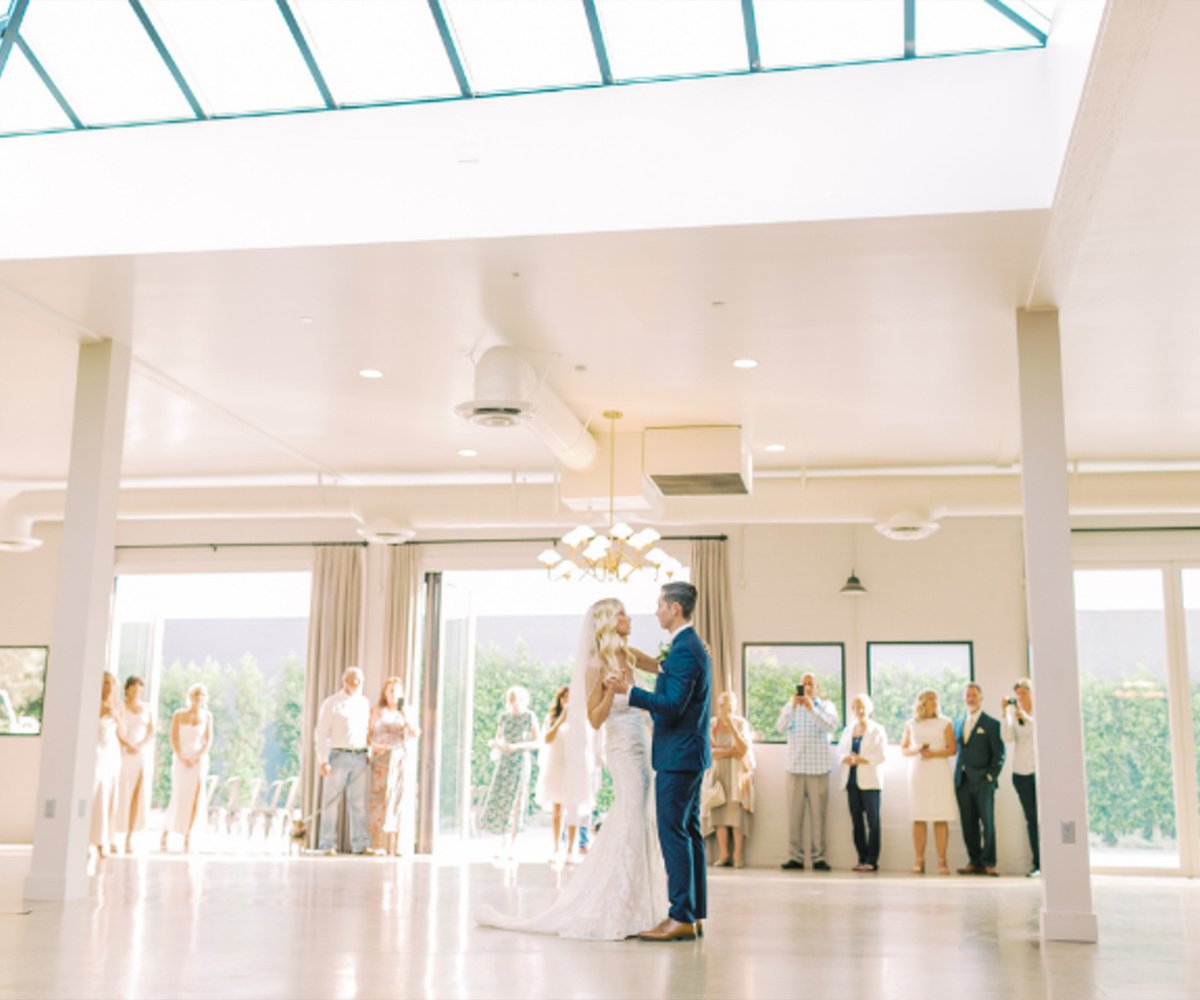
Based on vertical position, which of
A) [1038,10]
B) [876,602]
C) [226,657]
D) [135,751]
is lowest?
[135,751]

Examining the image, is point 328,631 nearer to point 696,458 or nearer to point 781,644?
point 781,644

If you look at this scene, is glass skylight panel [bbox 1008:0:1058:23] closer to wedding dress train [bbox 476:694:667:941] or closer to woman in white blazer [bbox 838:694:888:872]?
wedding dress train [bbox 476:694:667:941]

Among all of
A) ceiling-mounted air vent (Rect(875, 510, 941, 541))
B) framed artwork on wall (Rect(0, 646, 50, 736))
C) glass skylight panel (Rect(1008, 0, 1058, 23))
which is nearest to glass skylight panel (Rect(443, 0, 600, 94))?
glass skylight panel (Rect(1008, 0, 1058, 23))

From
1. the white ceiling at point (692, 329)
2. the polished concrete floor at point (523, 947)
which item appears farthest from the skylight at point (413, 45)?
the polished concrete floor at point (523, 947)

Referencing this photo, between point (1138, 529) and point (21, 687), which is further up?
point (1138, 529)

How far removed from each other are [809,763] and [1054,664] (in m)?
5.80

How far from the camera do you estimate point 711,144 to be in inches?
260

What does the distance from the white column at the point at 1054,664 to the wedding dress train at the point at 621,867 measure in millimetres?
2105

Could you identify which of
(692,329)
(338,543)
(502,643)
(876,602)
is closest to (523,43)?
(692,329)

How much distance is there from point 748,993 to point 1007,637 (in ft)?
29.6

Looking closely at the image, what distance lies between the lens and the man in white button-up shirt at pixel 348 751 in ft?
40.7

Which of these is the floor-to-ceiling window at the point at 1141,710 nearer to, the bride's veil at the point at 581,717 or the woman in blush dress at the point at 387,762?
the woman in blush dress at the point at 387,762

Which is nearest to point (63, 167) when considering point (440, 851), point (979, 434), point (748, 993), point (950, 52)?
point (950, 52)

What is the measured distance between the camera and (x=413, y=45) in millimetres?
6832
